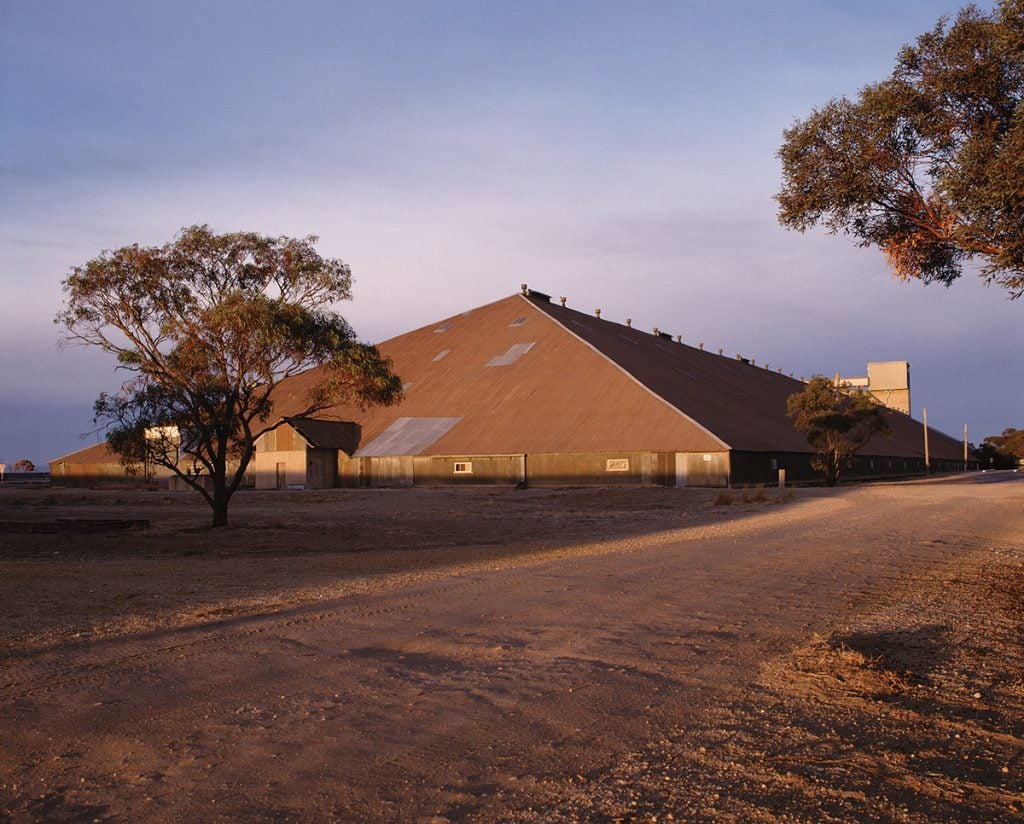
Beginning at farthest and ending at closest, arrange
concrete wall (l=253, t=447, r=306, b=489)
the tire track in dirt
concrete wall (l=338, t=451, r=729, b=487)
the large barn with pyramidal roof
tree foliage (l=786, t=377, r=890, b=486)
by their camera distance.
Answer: concrete wall (l=253, t=447, r=306, b=489)
tree foliage (l=786, t=377, r=890, b=486)
the large barn with pyramidal roof
concrete wall (l=338, t=451, r=729, b=487)
the tire track in dirt

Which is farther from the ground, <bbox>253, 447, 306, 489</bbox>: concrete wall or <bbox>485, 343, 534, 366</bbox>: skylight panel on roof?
<bbox>485, 343, 534, 366</bbox>: skylight panel on roof

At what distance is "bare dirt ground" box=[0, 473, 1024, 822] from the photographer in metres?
4.77

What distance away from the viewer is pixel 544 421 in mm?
58688

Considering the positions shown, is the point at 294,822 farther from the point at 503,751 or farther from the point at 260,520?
the point at 260,520

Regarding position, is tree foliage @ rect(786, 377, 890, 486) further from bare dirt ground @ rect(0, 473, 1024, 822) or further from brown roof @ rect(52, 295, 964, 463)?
bare dirt ground @ rect(0, 473, 1024, 822)

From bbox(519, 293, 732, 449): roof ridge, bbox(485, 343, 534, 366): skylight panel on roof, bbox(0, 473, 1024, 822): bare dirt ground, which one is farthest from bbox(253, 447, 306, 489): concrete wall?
bbox(0, 473, 1024, 822): bare dirt ground

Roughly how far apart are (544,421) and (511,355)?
12.8m

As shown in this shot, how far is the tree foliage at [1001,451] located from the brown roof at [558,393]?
35.9 m

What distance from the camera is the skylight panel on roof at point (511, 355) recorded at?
2731 inches

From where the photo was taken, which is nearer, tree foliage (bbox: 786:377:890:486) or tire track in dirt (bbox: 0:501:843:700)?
tire track in dirt (bbox: 0:501:843:700)

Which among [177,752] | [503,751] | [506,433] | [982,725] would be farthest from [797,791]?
[506,433]

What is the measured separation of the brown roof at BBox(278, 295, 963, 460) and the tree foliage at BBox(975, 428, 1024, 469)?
35898 millimetres

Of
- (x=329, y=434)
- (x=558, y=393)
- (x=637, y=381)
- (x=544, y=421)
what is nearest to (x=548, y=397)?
(x=558, y=393)

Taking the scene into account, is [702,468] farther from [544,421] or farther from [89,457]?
[89,457]
